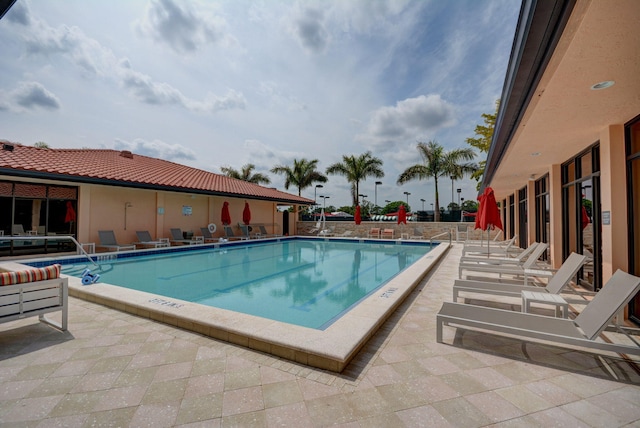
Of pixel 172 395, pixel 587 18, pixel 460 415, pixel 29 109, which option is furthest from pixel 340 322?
pixel 29 109

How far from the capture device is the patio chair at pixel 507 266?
19.8ft

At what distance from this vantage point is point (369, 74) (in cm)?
1181

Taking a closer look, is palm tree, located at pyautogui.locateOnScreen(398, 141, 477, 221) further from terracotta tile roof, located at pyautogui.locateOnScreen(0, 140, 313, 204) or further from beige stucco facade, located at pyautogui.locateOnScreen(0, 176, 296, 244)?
beige stucco facade, located at pyautogui.locateOnScreen(0, 176, 296, 244)

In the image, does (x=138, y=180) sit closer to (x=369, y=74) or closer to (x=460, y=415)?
(x=369, y=74)

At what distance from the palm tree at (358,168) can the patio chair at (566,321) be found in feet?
75.1

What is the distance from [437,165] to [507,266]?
18681 mm

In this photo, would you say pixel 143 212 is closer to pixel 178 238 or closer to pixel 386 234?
pixel 178 238

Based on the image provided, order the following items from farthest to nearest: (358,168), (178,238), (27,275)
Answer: (358,168) < (178,238) < (27,275)

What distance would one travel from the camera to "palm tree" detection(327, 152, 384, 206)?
26.7 meters

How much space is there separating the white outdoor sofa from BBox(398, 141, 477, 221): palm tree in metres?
23.9

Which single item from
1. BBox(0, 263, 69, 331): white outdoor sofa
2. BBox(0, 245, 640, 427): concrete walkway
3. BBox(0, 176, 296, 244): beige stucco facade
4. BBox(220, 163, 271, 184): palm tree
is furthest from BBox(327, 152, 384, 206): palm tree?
BBox(0, 263, 69, 331): white outdoor sofa

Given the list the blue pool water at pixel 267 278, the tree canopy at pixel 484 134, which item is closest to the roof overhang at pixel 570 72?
the blue pool water at pixel 267 278

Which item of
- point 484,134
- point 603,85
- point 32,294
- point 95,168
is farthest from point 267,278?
point 484,134

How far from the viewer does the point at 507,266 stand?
6.75 metres
